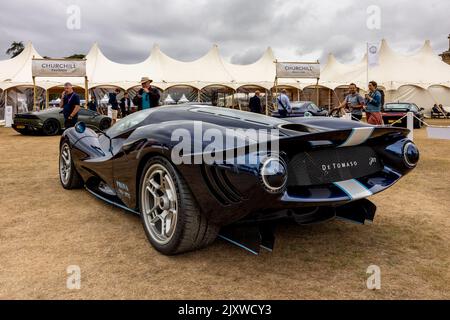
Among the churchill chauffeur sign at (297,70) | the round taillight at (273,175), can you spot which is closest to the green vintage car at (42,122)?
the churchill chauffeur sign at (297,70)

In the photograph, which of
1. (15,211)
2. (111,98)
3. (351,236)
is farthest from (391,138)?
(111,98)

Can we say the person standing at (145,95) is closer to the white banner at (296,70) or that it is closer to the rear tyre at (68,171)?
the rear tyre at (68,171)

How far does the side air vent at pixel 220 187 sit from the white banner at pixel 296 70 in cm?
1911

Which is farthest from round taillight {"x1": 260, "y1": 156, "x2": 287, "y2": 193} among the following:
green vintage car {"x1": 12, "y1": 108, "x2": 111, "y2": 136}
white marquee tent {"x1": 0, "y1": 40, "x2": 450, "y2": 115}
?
white marquee tent {"x1": 0, "y1": 40, "x2": 450, "y2": 115}

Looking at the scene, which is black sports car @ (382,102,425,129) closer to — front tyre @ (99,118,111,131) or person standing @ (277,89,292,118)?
person standing @ (277,89,292,118)

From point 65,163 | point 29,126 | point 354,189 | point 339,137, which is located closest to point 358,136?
point 339,137

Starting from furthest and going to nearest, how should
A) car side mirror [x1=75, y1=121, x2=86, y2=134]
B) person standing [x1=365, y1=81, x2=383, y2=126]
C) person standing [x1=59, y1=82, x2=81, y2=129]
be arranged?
person standing [x1=365, y1=81, x2=383, y2=126], person standing [x1=59, y1=82, x2=81, y2=129], car side mirror [x1=75, y1=121, x2=86, y2=134]

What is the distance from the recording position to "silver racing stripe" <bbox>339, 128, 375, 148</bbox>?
8.09 feet

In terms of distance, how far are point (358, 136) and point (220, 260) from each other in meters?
1.22

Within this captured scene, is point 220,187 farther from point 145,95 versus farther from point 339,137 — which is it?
point 145,95

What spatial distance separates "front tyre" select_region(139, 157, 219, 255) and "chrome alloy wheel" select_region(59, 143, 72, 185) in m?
2.01

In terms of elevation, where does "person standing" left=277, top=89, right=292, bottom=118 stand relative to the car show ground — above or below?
above
